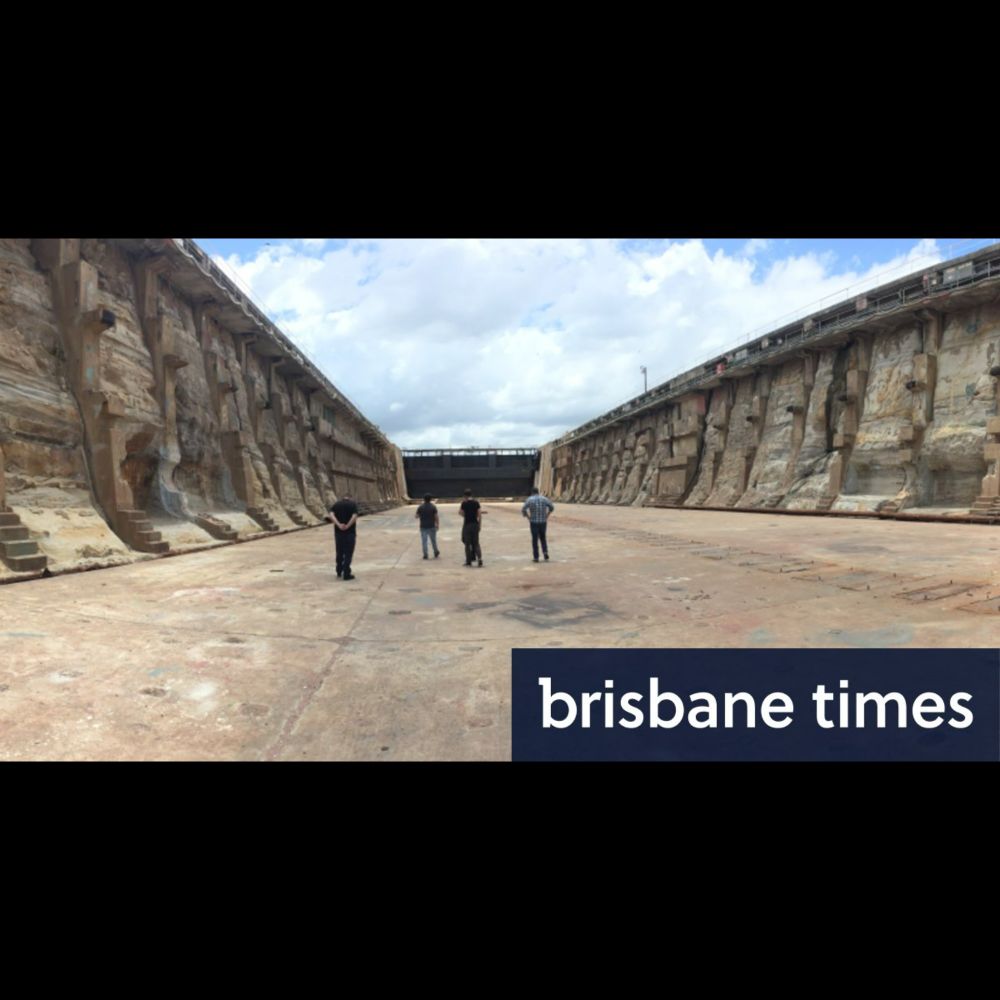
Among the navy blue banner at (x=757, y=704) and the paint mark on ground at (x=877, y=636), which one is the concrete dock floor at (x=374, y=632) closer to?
the paint mark on ground at (x=877, y=636)

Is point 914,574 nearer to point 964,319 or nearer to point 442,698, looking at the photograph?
point 442,698

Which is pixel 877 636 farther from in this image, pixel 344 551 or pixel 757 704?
pixel 344 551

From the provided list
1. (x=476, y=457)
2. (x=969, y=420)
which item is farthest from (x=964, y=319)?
(x=476, y=457)

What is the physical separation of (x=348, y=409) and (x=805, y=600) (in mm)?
37539

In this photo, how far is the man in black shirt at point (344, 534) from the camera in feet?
28.1

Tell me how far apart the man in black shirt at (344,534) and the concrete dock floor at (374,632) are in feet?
1.28

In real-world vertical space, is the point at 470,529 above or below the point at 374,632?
above

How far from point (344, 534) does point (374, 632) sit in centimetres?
375

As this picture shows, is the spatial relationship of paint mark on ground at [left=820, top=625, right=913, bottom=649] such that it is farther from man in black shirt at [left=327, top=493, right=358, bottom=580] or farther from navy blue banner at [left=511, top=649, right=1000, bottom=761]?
man in black shirt at [left=327, top=493, right=358, bottom=580]

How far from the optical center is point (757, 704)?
3324 millimetres

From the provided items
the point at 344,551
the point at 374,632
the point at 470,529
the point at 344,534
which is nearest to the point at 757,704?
the point at 374,632

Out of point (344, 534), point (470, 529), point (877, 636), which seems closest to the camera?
point (877, 636)

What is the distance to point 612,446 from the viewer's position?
50750 mm

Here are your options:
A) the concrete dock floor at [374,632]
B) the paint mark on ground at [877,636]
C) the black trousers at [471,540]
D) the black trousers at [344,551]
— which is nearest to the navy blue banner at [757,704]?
the paint mark on ground at [877,636]
